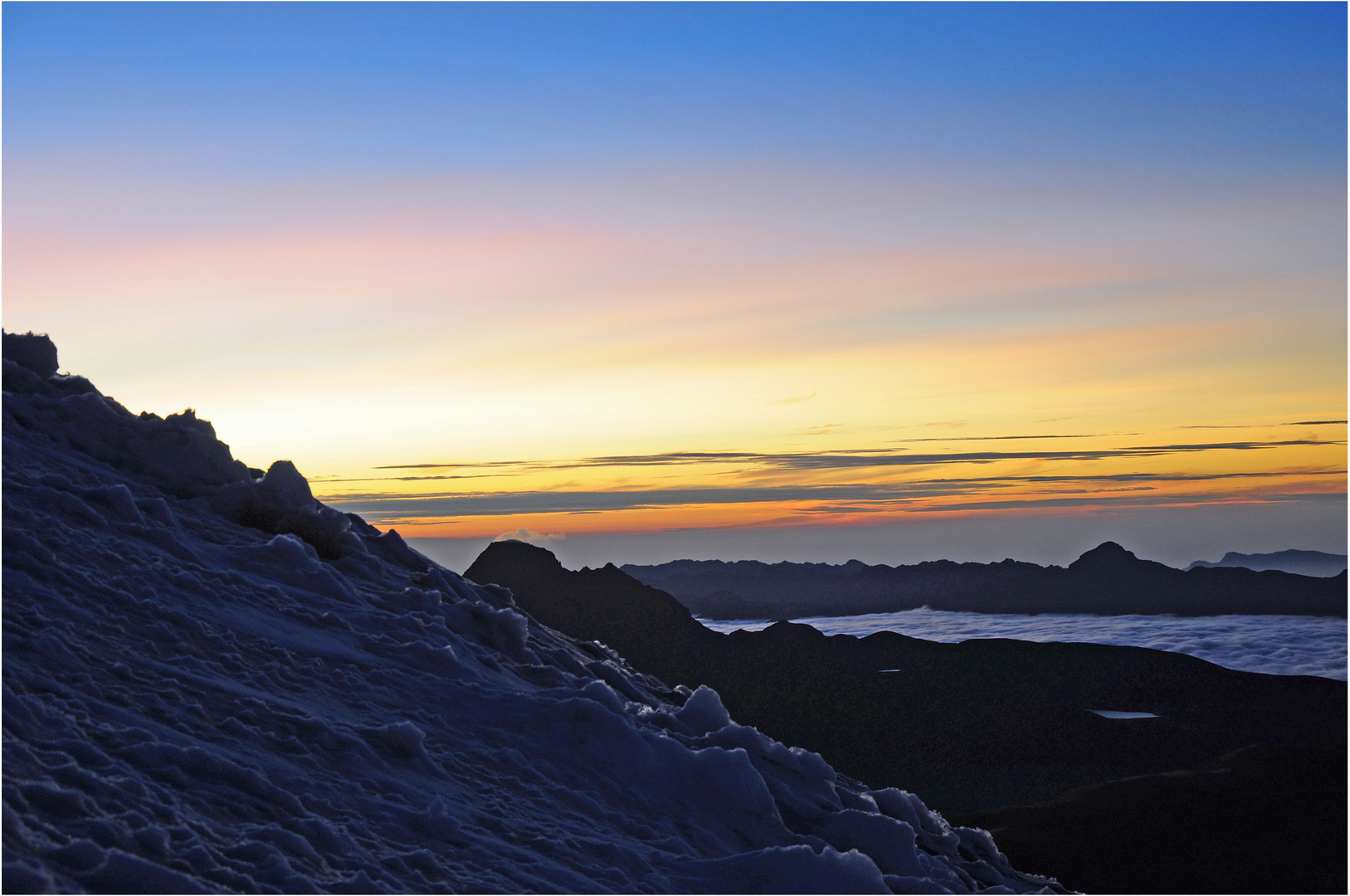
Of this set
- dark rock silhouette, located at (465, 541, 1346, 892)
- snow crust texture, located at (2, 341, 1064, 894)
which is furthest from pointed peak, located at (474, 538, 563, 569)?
snow crust texture, located at (2, 341, 1064, 894)

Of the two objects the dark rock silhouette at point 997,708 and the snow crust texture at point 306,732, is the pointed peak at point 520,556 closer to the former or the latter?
the dark rock silhouette at point 997,708

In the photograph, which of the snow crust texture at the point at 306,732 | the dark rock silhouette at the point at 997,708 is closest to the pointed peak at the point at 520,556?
the dark rock silhouette at the point at 997,708

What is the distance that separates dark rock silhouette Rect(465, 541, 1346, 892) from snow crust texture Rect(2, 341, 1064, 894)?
12642 mm

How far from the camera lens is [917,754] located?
39312 millimetres

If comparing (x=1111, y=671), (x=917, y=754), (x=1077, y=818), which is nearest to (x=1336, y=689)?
(x=1111, y=671)

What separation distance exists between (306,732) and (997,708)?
45.9 m

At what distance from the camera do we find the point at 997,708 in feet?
159

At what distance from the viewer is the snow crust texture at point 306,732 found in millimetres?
6582

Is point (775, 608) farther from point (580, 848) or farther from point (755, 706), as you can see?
point (580, 848)

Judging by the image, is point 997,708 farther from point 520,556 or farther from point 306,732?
point 306,732

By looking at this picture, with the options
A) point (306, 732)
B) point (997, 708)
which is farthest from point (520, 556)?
point (306, 732)

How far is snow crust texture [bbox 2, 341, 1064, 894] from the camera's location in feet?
21.6

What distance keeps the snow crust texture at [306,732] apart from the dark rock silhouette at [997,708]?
12.6m

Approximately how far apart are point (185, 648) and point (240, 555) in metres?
2.98
